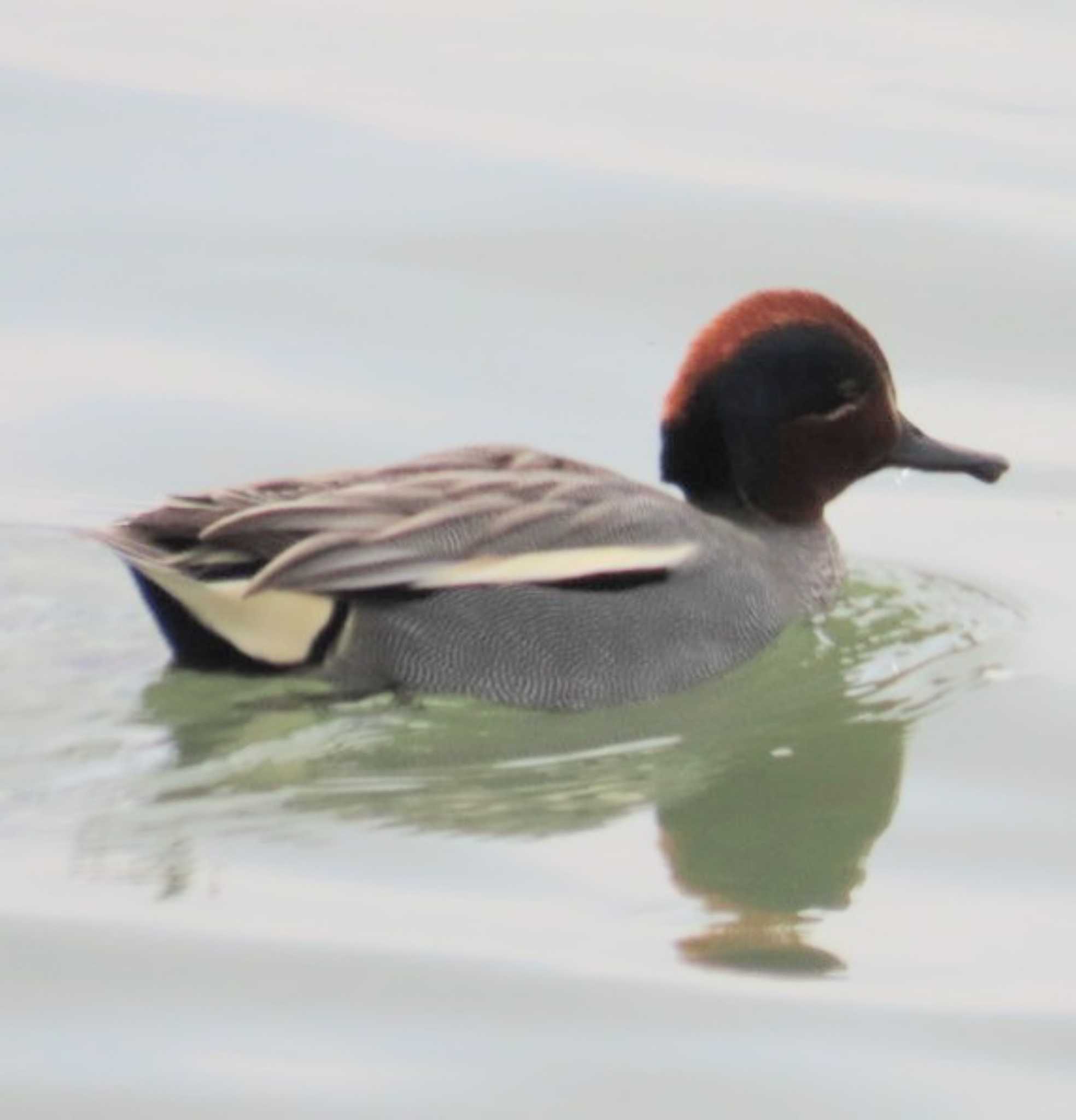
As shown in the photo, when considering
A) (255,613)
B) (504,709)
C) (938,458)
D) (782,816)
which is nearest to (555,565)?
(504,709)

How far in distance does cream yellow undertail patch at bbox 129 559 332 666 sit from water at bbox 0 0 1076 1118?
0.40 feet

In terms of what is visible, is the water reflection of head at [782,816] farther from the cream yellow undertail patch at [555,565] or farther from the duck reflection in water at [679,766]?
the cream yellow undertail patch at [555,565]

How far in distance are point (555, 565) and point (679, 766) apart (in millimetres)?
619

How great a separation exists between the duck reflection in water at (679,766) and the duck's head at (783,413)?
1.48 feet

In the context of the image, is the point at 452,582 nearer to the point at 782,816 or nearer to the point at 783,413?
the point at 782,816

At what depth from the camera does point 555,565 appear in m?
8.59

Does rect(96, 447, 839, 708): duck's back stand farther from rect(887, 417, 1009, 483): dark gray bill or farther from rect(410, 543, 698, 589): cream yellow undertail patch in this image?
rect(887, 417, 1009, 483): dark gray bill

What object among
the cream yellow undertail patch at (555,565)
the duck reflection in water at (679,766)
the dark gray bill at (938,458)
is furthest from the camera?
the dark gray bill at (938,458)

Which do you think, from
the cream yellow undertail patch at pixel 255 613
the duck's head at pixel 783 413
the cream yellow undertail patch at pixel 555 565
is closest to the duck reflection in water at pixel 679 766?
the cream yellow undertail patch at pixel 255 613

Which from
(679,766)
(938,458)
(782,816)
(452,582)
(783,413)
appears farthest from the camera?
(938,458)

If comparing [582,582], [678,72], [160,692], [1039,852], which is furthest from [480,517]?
[678,72]

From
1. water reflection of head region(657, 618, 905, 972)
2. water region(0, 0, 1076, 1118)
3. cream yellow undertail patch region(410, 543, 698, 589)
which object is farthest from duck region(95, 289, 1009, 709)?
water reflection of head region(657, 618, 905, 972)

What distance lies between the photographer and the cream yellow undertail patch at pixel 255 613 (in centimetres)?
832

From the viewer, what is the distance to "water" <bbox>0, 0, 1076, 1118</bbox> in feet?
21.9
